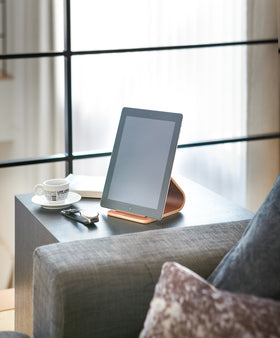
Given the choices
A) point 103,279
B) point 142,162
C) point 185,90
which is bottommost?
point 103,279

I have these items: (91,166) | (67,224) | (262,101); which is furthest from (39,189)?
(262,101)

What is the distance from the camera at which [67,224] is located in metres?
1.71

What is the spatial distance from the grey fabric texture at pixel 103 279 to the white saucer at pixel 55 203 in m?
0.34

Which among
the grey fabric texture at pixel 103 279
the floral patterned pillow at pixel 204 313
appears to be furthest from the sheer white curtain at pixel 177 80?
the floral patterned pillow at pixel 204 313

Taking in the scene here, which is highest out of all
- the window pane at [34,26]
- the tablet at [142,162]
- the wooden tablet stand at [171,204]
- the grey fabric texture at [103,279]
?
the window pane at [34,26]

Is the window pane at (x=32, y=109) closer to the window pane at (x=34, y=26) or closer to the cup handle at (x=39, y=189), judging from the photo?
the window pane at (x=34, y=26)

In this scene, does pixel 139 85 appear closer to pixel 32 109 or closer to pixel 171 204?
pixel 32 109

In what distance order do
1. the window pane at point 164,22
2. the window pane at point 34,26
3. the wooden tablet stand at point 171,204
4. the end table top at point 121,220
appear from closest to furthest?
the end table top at point 121,220
the wooden tablet stand at point 171,204
the window pane at point 34,26
the window pane at point 164,22

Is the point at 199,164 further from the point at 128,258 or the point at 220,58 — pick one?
the point at 128,258

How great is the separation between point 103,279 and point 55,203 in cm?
50

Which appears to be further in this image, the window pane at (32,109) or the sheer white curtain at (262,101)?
the sheer white curtain at (262,101)

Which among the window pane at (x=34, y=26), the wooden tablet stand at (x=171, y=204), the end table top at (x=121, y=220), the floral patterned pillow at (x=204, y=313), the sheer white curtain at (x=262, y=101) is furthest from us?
the sheer white curtain at (x=262, y=101)

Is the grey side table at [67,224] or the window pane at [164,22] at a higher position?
the window pane at [164,22]

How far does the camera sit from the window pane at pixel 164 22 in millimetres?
2561
